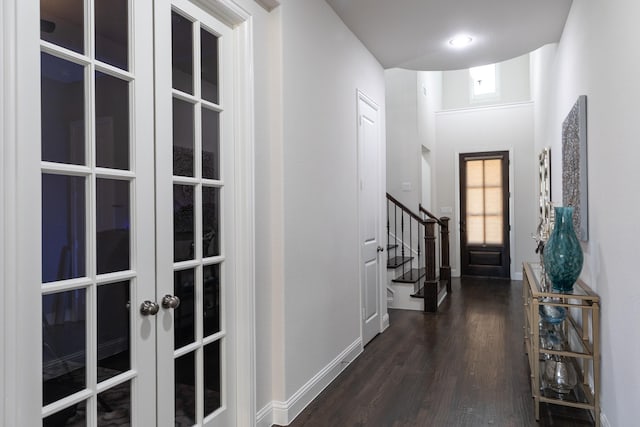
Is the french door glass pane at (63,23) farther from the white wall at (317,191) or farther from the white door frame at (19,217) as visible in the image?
the white wall at (317,191)

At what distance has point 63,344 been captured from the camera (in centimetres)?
135

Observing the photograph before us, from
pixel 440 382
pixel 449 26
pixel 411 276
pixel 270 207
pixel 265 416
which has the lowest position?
pixel 440 382

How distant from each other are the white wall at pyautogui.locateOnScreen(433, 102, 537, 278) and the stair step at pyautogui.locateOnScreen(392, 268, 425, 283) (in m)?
1.87

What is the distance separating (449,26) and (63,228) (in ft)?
10.5

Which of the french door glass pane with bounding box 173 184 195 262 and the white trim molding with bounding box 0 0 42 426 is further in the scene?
the french door glass pane with bounding box 173 184 195 262

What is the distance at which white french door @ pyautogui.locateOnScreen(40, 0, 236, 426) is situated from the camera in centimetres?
134

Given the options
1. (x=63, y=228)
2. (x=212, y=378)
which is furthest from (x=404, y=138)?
(x=63, y=228)

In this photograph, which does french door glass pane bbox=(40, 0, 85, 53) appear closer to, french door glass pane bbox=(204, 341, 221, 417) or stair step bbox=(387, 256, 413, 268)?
french door glass pane bbox=(204, 341, 221, 417)

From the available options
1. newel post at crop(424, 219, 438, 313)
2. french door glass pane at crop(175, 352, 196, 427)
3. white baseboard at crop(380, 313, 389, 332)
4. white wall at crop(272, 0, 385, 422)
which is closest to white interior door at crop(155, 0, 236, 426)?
french door glass pane at crop(175, 352, 196, 427)

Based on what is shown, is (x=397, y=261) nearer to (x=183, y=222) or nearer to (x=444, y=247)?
(x=444, y=247)

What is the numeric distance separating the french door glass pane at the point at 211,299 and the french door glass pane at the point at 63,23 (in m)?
1.04

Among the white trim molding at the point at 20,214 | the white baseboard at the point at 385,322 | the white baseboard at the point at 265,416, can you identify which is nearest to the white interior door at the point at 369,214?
the white baseboard at the point at 385,322

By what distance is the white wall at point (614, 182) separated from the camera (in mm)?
1822

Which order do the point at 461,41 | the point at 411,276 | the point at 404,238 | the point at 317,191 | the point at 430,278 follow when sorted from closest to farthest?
the point at 317,191
the point at 461,41
the point at 430,278
the point at 411,276
the point at 404,238
